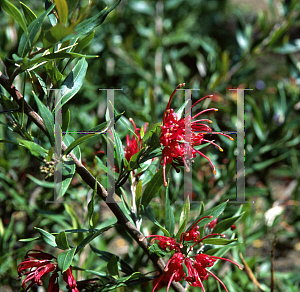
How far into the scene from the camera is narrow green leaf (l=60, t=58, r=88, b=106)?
0.48 m

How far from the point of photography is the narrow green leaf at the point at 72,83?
0.48m

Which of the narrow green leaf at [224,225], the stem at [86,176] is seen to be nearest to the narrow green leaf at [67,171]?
the stem at [86,176]

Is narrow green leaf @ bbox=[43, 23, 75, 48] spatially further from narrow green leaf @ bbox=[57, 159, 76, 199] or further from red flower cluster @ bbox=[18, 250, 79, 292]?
red flower cluster @ bbox=[18, 250, 79, 292]

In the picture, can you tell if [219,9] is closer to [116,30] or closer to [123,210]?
[116,30]

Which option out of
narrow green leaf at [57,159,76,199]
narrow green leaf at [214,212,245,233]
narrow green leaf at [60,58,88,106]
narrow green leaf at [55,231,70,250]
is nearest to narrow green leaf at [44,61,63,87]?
narrow green leaf at [60,58,88,106]

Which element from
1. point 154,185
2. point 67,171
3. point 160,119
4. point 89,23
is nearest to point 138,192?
point 154,185

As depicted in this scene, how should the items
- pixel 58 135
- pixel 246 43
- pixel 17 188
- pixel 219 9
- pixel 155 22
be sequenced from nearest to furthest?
1. pixel 58 135
2. pixel 17 188
3. pixel 246 43
4. pixel 155 22
5. pixel 219 9

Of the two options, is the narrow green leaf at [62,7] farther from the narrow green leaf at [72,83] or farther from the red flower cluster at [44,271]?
the red flower cluster at [44,271]

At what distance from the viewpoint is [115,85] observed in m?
1.63

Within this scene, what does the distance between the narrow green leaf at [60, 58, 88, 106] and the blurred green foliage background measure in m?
0.16

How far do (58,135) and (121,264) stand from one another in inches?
10.9

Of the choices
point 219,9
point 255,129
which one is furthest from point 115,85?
point 219,9

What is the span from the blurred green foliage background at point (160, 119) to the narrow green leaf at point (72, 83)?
0.54 feet

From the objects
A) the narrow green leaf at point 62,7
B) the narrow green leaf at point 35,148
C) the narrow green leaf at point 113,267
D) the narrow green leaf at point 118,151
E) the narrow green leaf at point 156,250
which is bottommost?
the narrow green leaf at point 113,267
